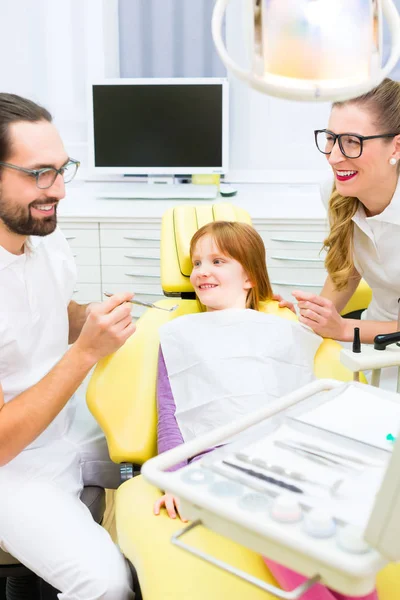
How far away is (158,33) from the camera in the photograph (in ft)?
10.00

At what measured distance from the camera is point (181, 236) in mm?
1764

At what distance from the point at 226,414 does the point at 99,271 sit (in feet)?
4.83

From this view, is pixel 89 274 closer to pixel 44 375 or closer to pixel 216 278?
pixel 216 278

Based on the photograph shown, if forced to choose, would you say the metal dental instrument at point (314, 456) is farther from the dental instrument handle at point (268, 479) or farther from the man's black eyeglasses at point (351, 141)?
the man's black eyeglasses at point (351, 141)

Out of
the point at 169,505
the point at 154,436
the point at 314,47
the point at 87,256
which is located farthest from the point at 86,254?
the point at 314,47

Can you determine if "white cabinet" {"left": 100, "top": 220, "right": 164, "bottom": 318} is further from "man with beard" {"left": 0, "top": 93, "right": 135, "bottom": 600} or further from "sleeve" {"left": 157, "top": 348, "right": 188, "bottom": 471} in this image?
"sleeve" {"left": 157, "top": 348, "right": 188, "bottom": 471}

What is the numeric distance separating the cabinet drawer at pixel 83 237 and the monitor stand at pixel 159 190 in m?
0.32

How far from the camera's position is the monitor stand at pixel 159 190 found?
2914 millimetres

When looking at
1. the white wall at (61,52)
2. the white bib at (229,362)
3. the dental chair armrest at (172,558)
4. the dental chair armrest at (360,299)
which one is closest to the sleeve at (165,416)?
the white bib at (229,362)

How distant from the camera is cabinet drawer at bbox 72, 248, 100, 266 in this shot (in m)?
2.73

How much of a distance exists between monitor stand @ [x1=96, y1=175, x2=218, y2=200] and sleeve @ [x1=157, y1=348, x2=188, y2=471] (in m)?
1.49

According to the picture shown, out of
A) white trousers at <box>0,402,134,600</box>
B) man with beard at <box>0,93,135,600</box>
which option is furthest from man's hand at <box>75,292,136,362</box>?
white trousers at <box>0,402,134,600</box>

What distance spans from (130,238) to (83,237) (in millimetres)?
201

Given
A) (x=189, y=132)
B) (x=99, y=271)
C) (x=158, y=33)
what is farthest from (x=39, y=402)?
(x=158, y=33)
